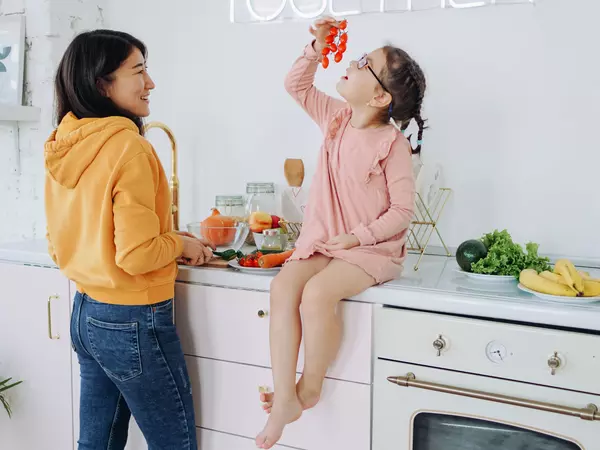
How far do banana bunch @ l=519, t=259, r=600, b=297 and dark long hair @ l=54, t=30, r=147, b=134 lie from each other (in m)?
0.99

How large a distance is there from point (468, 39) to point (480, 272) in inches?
28.0

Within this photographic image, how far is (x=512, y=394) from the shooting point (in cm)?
123

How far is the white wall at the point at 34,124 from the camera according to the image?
207 centimetres

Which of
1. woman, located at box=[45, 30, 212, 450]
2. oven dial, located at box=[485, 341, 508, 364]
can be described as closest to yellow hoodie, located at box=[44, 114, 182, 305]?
woman, located at box=[45, 30, 212, 450]

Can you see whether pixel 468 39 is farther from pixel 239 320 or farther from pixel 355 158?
pixel 239 320

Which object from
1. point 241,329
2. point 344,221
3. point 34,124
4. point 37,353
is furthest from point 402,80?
point 34,124

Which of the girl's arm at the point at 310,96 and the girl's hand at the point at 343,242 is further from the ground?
the girl's arm at the point at 310,96

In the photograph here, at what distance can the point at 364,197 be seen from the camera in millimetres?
1424

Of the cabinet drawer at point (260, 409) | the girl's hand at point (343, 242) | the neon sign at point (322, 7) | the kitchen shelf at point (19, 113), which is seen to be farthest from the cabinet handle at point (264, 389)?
the kitchen shelf at point (19, 113)

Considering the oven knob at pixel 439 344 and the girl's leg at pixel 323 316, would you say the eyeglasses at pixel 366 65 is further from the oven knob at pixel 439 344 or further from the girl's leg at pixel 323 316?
the oven knob at pixel 439 344

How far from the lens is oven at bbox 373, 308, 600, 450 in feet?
3.88

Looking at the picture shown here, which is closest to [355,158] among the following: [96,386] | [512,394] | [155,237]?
[155,237]

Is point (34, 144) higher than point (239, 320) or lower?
higher

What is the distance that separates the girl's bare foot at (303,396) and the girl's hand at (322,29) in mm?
779
